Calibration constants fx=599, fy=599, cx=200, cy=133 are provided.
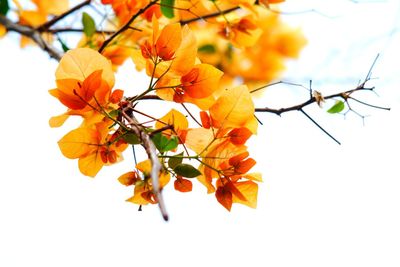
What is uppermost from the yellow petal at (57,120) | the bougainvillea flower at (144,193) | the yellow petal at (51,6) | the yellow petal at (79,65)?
the yellow petal at (51,6)

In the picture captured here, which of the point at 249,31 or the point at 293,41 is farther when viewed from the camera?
the point at 293,41

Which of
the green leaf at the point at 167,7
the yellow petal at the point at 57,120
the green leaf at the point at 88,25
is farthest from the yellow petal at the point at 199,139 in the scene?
the green leaf at the point at 88,25

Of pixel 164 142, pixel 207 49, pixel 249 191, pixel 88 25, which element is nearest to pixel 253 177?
pixel 249 191

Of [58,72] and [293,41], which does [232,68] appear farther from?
[58,72]

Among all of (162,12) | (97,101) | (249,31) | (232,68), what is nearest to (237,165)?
(97,101)

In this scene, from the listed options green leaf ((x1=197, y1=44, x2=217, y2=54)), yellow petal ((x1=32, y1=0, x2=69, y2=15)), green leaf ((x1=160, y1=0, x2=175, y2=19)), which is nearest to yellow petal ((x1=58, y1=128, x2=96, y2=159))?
green leaf ((x1=160, y1=0, x2=175, y2=19))

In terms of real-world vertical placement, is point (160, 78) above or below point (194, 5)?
below

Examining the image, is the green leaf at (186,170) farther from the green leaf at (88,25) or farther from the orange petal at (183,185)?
the green leaf at (88,25)
